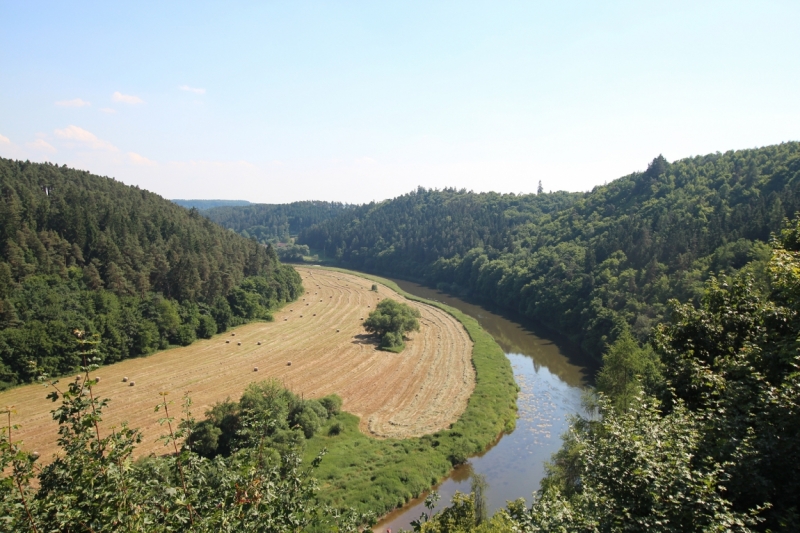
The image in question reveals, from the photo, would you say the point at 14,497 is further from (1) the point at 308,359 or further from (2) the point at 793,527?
(1) the point at 308,359

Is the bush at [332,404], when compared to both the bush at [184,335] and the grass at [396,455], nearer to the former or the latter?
the grass at [396,455]

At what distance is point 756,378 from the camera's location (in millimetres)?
11594

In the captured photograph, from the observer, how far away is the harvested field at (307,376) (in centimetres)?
3850

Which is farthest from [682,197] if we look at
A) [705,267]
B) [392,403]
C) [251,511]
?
[251,511]

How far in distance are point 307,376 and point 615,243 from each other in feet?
198

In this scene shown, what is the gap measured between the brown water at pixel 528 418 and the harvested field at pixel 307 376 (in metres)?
5.72

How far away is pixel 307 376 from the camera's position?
49625mm

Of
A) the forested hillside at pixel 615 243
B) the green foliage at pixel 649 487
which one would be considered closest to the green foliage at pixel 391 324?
the forested hillside at pixel 615 243

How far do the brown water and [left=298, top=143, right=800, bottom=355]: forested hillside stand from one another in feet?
17.6

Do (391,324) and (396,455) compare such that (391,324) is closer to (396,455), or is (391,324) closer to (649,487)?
(396,455)

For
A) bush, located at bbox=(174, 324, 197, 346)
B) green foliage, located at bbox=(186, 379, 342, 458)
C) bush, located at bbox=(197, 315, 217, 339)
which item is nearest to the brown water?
green foliage, located at bbox=(186, 379, 342, 458)

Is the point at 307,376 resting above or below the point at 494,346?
below

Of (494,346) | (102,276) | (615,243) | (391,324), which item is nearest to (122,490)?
(391,324)

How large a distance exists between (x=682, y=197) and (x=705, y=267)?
3871 cm
